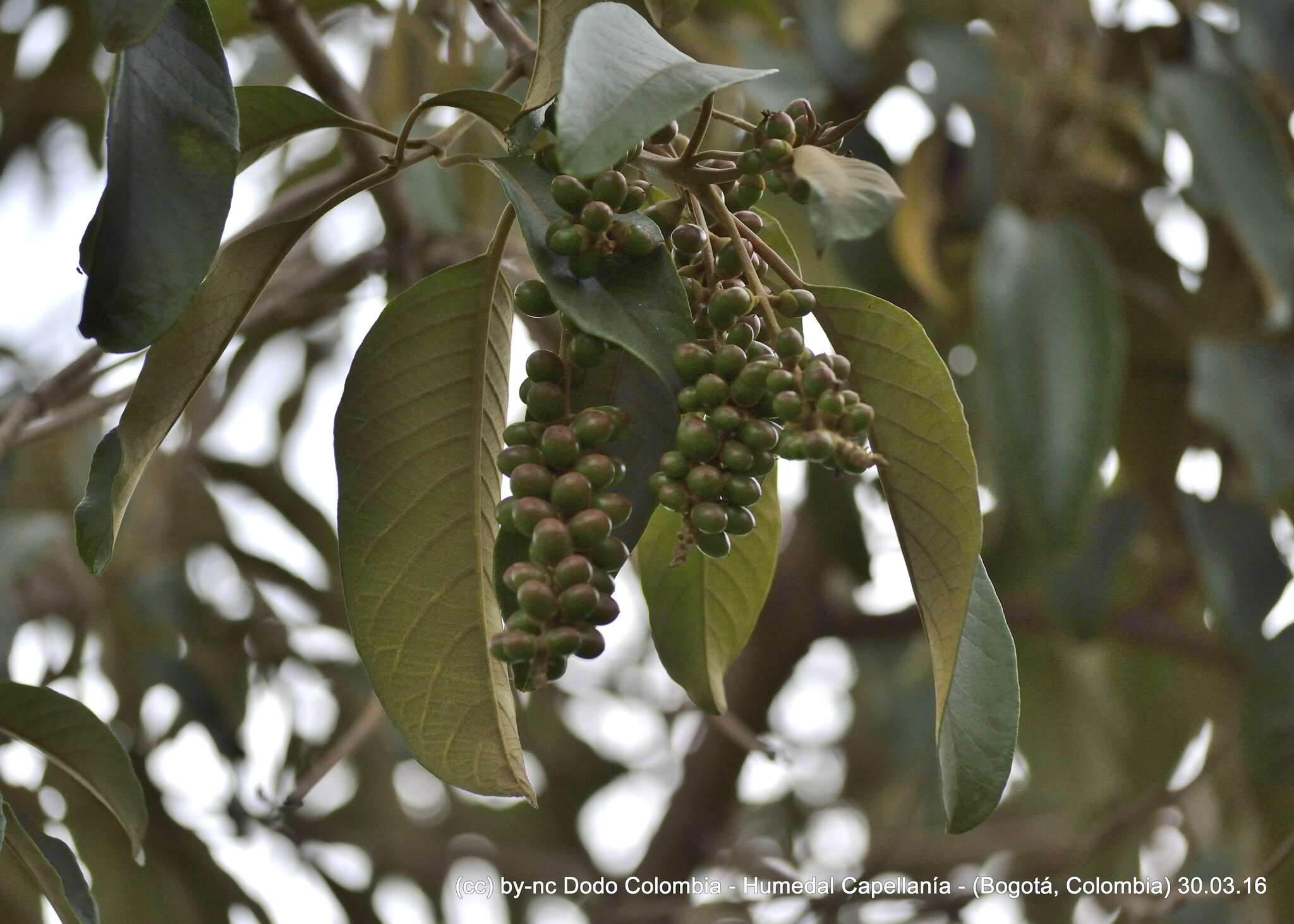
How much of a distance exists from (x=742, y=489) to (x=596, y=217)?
13cm

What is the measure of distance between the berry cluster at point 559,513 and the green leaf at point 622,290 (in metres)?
0.03

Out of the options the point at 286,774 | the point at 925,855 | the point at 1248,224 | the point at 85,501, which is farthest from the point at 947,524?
the point at 925,855

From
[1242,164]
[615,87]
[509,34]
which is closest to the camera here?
[615,87]

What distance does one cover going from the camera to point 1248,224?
4.61ft

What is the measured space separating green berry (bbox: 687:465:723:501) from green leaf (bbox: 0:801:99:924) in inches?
15.7

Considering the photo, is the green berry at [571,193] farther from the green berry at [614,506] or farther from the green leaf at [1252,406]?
the green leaf at [1252,406]

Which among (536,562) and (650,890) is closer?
(536,562)

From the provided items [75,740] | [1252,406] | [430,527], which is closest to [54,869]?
[75,740]

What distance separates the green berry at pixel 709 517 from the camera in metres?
0.51

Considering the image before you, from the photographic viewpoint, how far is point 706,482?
0.51 m

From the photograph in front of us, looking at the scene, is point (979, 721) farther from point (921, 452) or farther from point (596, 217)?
point (596, 217)

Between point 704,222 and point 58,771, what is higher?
point 704,222

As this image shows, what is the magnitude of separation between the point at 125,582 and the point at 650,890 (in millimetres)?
882

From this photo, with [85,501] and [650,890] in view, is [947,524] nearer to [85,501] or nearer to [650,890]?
[85,501]
